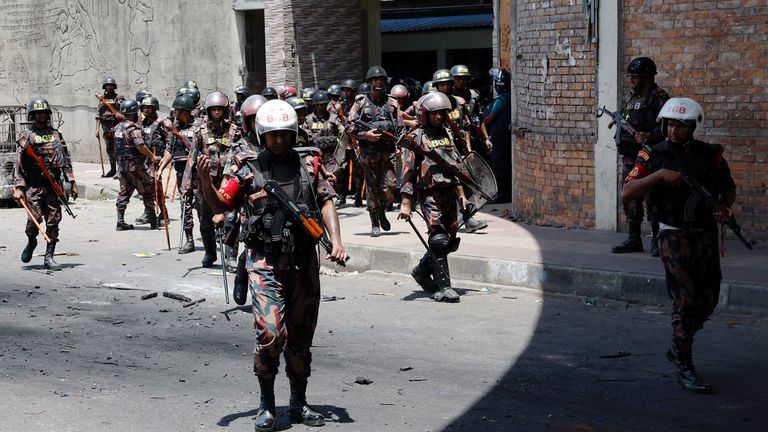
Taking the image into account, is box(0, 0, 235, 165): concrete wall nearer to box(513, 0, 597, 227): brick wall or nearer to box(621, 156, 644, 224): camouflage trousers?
box(513, 0, 597, 227): brick wall

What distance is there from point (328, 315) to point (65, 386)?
2.90 m

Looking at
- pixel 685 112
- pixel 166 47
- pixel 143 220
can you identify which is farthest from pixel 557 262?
pixel 166 47

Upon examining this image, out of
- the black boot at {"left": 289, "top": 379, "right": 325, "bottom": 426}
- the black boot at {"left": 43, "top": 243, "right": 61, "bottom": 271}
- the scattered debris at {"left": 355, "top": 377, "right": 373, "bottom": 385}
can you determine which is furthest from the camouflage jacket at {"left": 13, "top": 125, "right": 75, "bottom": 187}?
the black boot at {"left": 289, "top": 379, "right": 325, "bottom": 426}

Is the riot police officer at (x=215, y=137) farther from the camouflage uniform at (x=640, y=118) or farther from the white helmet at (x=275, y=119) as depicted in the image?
the white helmet at (x=275, y=119)

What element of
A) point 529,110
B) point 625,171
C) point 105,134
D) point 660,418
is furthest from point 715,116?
point 105,134

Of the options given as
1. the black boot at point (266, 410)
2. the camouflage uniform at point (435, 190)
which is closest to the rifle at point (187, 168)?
the camouflage uniform at point (435, 190)

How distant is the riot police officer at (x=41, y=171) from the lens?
41.8 ft

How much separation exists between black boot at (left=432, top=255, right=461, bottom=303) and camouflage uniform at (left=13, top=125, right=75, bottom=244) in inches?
185

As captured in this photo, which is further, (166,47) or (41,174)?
(166,47)

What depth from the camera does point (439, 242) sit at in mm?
10320

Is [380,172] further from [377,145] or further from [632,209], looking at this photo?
[632,209]

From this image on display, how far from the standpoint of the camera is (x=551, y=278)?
10.7m

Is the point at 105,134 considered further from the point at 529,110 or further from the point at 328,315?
the point at 328,315

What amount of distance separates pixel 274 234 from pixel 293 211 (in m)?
0.17
